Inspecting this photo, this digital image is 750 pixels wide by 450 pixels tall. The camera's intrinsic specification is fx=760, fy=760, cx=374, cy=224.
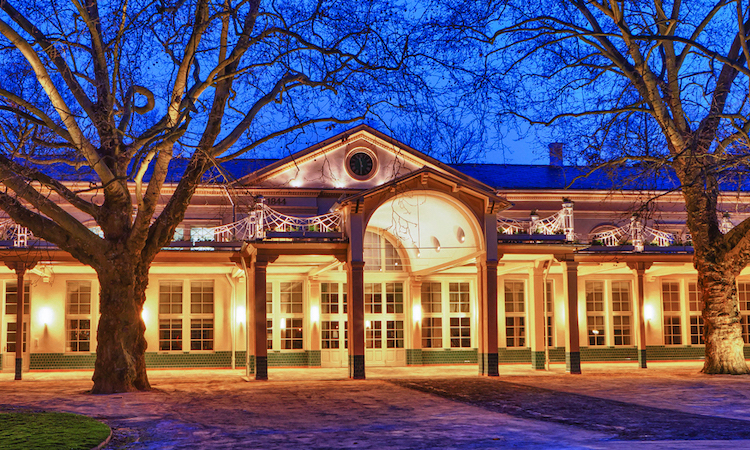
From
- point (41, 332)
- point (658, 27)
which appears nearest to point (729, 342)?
point (658, 27)

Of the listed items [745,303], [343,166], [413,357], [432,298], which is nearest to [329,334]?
[413,357]

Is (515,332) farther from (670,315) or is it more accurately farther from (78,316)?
(78,316)

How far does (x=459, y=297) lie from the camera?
973 inches

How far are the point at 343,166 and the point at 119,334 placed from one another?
407 inches

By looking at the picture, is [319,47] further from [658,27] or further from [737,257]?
[737,257]

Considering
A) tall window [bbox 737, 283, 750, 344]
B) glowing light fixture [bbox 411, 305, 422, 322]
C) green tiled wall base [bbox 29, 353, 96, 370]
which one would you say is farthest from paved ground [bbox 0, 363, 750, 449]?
tall window [bbox 737, 283, 750, 344]

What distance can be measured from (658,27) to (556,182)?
8.66 meters

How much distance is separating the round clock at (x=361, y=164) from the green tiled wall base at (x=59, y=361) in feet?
31.5

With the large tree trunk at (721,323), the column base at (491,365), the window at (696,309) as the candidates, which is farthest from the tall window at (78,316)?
the window at (696,309)

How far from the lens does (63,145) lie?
14.5 meters

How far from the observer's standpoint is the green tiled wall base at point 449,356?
953 inches

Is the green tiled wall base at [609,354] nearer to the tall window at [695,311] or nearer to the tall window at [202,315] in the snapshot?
the tall window at [695,311]

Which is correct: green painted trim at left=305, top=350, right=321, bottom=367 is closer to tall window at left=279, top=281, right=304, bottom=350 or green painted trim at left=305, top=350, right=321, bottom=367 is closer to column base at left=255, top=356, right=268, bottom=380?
tall window at left=279, top=281, right=304, bottom=350

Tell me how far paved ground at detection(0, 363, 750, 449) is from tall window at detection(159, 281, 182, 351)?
424 cm
